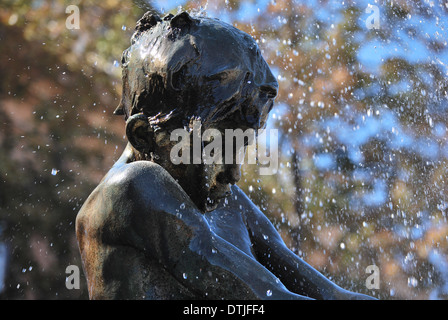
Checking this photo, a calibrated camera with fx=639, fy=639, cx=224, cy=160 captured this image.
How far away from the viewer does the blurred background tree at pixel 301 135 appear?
9.99 m

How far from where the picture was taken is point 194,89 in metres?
1.91

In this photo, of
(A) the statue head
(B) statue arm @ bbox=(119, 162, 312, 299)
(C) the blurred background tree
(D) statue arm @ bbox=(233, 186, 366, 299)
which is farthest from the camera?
(C) the blurred background tree

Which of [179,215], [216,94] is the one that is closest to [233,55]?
[216,94]

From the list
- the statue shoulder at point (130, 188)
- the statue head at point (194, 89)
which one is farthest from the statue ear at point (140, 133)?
the statue shoulder at point (130, 188)

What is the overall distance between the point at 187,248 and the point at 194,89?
0.48 metres

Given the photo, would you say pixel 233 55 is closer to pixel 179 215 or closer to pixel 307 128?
pixel 179 215

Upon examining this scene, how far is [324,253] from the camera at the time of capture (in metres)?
10.5

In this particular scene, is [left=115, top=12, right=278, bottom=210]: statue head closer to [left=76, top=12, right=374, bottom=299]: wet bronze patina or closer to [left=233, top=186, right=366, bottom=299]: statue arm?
[left=76, top=12, right=374, bottom=299]: wet bronze patina

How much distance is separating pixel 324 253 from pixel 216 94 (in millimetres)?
8907

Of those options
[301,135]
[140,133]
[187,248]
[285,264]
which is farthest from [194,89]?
[301,135]

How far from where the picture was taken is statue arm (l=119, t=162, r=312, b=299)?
1750mm

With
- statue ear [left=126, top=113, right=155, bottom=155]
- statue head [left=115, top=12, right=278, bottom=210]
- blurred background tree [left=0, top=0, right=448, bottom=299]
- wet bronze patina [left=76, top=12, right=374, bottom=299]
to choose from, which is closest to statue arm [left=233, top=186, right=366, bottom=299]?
wet bronze patina [left=76, top=12, right=374, bottom=299]

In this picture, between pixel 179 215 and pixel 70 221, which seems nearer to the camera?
pixel 179 215

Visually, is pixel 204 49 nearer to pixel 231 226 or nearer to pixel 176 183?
pixel 176 183
